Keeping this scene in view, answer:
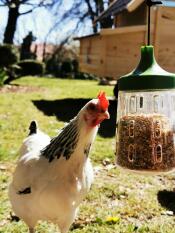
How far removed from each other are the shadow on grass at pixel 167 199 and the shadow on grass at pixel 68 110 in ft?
9.29

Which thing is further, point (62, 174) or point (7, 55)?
point (7, 55)

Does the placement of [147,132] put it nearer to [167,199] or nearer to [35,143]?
[35,143]

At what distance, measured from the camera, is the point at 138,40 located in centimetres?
827

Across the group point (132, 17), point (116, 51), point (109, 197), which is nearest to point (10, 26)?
point (132, 17)

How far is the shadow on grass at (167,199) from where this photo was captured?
4.10m

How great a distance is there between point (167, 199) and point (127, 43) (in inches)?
190

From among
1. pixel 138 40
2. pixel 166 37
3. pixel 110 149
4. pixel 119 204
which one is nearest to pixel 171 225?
pixel 119 204

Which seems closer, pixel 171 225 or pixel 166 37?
pixel 171 225

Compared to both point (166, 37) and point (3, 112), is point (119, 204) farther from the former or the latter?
point (3, 112)

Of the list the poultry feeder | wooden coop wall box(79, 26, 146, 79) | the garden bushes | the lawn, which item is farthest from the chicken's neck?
the garden bushes

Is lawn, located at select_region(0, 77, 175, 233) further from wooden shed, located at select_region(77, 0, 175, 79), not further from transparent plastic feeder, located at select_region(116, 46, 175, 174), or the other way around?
wooden shed, located at select_region(77, 0, 175, 79)

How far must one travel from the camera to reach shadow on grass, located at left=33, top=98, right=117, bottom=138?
780 cm

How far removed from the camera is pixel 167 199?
4301 mm

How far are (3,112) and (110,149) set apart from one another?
345cm
